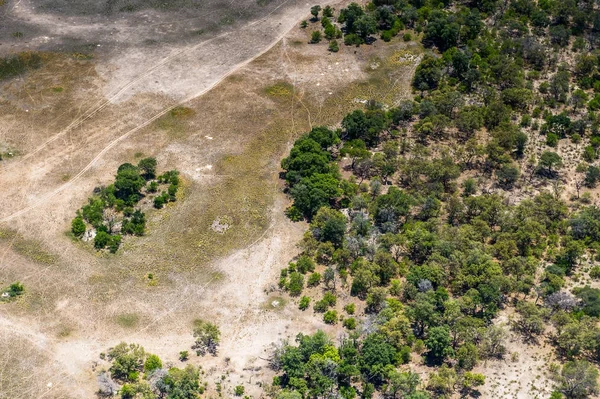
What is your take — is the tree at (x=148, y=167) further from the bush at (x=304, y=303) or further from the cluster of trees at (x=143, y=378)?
the bush at (x=304, y=303)

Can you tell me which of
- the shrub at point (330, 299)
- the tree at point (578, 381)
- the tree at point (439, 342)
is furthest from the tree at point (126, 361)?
the tree at point (578, 381)

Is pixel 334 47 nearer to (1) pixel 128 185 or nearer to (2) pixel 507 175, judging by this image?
(2) pixel 507 175

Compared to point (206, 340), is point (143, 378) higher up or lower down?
lower down

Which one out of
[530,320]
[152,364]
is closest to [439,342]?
[530,320]

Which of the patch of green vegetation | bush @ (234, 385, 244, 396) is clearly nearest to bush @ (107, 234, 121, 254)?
the patch of green vegetation

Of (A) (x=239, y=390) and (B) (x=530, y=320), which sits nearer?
(A) (x=239, y=390)

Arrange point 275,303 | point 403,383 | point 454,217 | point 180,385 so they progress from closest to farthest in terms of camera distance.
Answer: point 403,383 < point 180,385 < point 275,303 < point 454,217

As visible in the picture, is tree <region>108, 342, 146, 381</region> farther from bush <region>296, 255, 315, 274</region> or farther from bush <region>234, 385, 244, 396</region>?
bush <region>296, 255, 315, 274</region>

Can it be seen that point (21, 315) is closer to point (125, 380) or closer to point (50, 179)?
point (125, 380)
